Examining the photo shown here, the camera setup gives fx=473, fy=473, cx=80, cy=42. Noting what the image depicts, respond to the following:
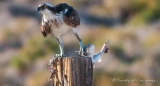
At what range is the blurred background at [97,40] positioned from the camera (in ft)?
17.1

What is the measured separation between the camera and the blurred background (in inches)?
205

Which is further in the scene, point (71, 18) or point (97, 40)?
point (97, 40)

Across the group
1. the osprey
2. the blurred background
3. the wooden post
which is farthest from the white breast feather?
the blurred background

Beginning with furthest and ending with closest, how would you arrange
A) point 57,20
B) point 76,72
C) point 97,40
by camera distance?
point 97,40 < point 57,20 < point 76,72

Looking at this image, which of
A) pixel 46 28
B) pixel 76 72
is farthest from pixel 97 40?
pixel 76 72

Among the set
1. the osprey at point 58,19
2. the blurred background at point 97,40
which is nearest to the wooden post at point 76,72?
the osprey at point 58,19

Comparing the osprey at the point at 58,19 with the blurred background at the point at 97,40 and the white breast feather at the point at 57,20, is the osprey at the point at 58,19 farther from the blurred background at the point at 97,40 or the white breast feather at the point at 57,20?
the blurred background at the point at 97,40

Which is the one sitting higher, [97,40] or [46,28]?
[97,40]

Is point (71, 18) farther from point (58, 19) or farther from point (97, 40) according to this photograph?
point (97, 40)

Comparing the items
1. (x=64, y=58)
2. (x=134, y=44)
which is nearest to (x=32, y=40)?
(x=134, y=44)

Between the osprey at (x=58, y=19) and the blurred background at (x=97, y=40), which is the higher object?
the blurred background at (x=97, y=40)

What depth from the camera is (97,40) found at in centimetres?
613

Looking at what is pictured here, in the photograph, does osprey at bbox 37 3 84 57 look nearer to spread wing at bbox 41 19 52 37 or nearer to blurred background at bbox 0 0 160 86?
spread wing at bbox 41 19 52 37

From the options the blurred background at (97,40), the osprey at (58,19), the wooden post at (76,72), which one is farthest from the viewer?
the blurred background at (97,40)
